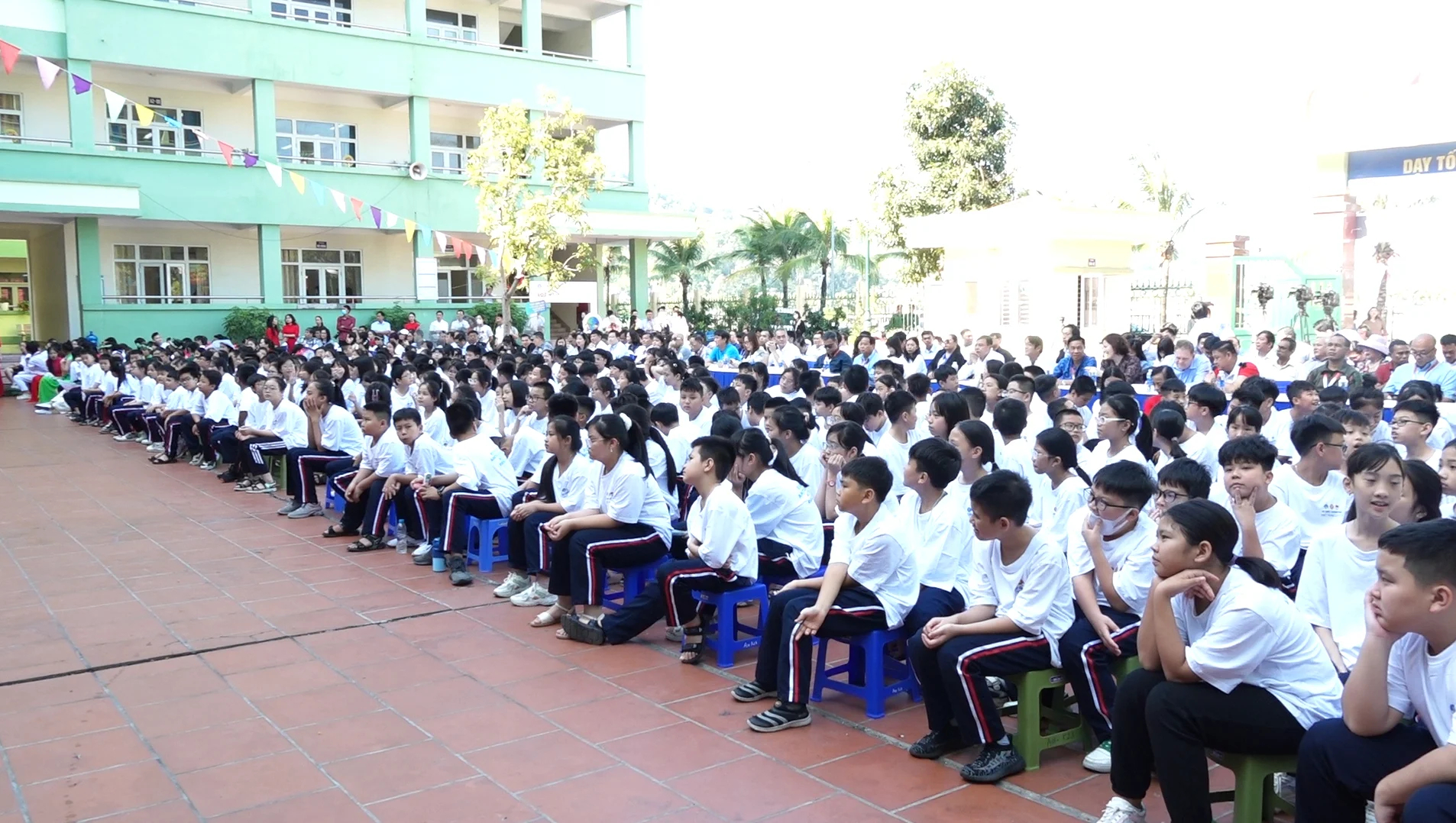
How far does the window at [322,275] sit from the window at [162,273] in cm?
174

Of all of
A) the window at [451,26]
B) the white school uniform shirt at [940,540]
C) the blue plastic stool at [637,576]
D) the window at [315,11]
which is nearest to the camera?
the white school uniform shirt at [940,540]

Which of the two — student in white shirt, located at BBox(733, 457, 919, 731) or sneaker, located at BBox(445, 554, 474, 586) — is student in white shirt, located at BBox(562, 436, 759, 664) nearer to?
student in white shirt, located at BBox(733, 457, 919, 731)

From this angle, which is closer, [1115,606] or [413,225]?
[1115,606]

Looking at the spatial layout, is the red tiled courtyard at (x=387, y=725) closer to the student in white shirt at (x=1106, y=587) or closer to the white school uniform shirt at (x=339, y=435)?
the student in white shirt at (x=1106, y=587)

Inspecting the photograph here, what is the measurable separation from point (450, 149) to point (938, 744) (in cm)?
2493

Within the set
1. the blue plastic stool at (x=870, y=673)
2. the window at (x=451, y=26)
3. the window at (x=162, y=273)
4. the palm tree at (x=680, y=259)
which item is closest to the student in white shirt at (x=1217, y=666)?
the blue plastic stool at (x=870, y=673)

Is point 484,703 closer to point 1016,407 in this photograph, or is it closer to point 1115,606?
point 1115,606

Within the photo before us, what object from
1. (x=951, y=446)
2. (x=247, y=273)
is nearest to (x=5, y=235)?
(x=247, y=273)

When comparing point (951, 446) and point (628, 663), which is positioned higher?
point (951, 446)

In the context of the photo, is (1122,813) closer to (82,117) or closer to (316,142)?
(82,117)

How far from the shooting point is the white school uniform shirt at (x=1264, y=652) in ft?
10.5

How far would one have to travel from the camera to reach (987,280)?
65.4 ft

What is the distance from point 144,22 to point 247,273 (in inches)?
213

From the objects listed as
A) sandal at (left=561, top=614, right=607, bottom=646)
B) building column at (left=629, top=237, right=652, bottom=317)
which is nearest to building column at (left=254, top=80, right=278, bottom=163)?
building column at (left=629, top=237, right=652, bottom=317)
